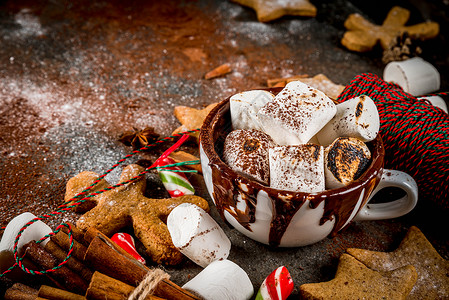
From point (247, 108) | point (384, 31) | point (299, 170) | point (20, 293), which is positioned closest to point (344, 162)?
point (299, 170)

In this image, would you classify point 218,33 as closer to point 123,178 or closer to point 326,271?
point 123,178

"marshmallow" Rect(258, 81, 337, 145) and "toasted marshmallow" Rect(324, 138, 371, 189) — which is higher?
"marshmallow" Rect(258, 81, 337, 145)

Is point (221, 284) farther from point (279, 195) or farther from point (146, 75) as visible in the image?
point (146, 75)

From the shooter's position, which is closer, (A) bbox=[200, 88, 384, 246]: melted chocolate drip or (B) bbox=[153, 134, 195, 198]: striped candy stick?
(A) bbox=[200, 88, 384, 246]: melted chocolate drip

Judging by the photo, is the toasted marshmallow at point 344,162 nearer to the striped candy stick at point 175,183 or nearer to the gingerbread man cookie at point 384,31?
the striped candy stick at point 175,183

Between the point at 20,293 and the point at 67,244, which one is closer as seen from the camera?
the point at 20,293

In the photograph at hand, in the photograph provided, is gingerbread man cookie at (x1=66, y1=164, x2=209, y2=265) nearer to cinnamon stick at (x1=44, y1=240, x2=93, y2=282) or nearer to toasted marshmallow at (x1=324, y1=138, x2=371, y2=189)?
cinnamon stick at (x1=44, y1=240, x2=93, y2=282)

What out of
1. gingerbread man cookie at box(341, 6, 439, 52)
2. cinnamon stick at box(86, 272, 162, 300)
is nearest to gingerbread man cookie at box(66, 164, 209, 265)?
cinnamon stick at box(86, 272, 162, 300)
